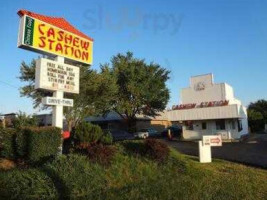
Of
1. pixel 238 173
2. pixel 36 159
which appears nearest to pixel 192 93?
pixel 238 173

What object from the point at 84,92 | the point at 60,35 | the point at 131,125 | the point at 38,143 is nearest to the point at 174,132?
the point at 131,125

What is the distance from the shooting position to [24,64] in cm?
3344

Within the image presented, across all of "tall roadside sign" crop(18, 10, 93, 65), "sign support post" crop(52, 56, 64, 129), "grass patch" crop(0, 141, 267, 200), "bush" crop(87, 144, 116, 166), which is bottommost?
"grass patch" crop(0, 141, 267, 200)

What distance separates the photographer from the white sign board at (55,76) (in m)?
13.8

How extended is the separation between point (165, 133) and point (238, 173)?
109 feet

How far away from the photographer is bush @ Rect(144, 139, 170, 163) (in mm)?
13000

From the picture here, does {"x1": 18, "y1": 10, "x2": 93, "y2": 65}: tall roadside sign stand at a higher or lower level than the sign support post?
higher

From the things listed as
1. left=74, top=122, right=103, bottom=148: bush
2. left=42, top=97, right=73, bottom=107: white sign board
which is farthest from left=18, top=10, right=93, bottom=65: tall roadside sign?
left=74, top=122, right=103, bottom=148: bush

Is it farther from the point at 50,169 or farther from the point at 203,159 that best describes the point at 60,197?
the point at 203,159

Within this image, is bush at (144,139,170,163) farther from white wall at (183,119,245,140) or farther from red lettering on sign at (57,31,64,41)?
white wall at (183,119,245,140)

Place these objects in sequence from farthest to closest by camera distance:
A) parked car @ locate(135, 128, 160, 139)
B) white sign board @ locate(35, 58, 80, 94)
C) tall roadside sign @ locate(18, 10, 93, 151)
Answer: parked car @ locate(135, 128, 160, 139)
white sign board @ locate(35, 58, 80, 94)
tall roadside sign @ locate(18, 10, 93, 151)

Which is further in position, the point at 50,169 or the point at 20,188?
the point at 50,169

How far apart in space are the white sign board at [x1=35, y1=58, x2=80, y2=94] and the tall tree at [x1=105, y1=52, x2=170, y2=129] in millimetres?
26530

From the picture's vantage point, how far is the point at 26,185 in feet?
27.3
